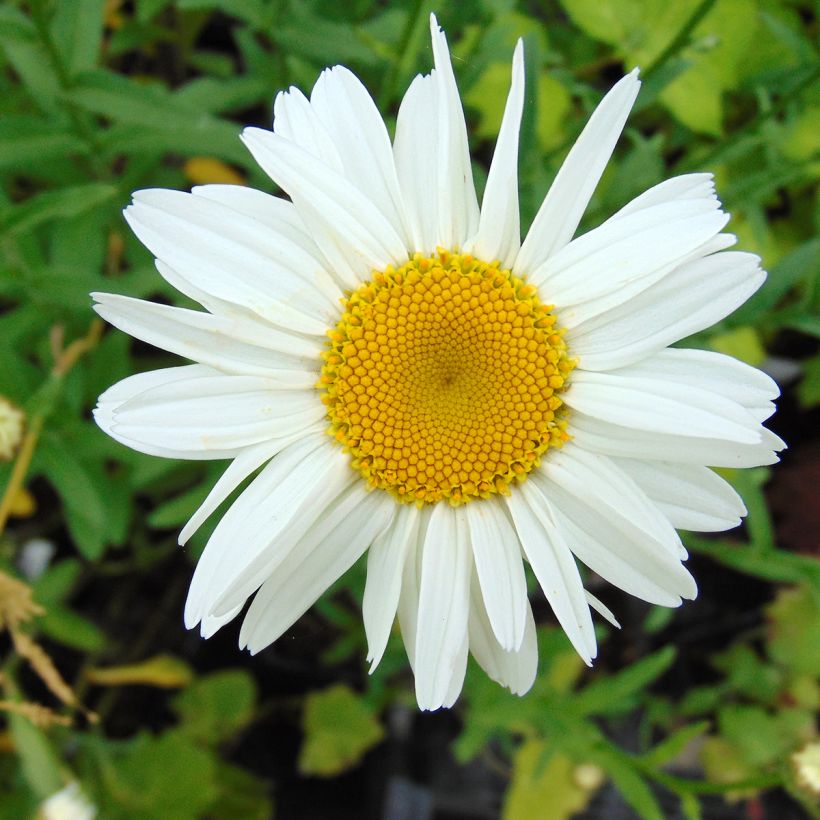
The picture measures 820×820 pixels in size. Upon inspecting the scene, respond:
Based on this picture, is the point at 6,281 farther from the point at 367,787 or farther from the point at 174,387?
the point at 367,787

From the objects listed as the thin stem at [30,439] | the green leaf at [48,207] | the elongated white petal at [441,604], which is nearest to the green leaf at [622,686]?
the elongated white petal at [441,604]

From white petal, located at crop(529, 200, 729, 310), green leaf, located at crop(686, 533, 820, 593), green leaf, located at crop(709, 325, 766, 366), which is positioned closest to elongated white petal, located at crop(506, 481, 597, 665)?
white petal, located at crop(529, 200, 729, 310)

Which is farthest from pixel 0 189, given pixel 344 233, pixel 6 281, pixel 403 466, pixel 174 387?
pixel 403 466

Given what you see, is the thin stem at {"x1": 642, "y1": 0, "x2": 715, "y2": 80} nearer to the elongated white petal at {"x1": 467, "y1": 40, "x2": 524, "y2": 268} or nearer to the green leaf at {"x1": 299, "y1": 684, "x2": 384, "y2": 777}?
the elongated white petal at {"x1": 467, "y1": 40, "x2": 524, "y2": 268}

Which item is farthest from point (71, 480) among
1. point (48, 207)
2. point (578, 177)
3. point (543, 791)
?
point (543, 791)

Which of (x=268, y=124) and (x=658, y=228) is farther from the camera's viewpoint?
(x=268, y=124)

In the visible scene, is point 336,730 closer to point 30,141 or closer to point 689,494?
point 689,494
